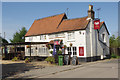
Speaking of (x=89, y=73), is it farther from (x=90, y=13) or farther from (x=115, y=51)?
(x=115, y=51)

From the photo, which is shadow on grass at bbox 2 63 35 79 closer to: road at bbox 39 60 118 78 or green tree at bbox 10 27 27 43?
road at bbox 39 60 118 78

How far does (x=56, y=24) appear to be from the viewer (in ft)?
94.0

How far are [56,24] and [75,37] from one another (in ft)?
20.2

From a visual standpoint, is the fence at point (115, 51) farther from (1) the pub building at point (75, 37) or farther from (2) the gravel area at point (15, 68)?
(2) the gravel area at point (15, 68)

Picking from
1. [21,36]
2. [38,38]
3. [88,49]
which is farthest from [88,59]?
[21,36]

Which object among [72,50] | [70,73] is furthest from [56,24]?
[70,73]

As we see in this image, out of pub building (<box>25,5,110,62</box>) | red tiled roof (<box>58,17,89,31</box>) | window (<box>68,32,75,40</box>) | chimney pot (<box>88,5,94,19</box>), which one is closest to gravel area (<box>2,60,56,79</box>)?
pub building (<box>25,5,110,62</box>)

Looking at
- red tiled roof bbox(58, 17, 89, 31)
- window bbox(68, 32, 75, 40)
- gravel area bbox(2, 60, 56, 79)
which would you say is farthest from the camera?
window bbox(68, 32, 75, 40)

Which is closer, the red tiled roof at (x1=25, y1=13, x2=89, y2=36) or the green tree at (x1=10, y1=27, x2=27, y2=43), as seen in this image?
the red tiled roof at (x1=25, y1=13, x2=89, y2=36)

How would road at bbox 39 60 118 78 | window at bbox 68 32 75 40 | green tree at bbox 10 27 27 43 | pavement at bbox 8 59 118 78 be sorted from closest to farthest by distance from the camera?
road at bbox 39 60 118 78 → pavement at bbox 8 59 118 78 → window at bbox 68 32 75 40 → green tree at bbox 10 27 27 43

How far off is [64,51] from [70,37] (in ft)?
8.32

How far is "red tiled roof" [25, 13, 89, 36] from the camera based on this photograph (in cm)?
2476

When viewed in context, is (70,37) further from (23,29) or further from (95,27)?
(23,29)

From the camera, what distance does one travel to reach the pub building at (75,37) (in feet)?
76.6
